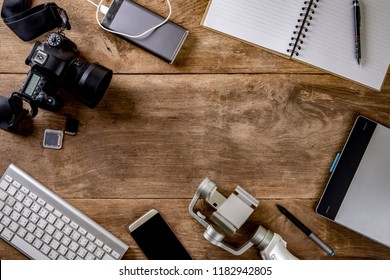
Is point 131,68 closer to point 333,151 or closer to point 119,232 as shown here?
point 119,232

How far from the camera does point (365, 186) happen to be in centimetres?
103

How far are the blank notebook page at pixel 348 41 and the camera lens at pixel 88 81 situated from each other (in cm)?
43

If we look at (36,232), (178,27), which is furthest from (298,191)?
(36,232)

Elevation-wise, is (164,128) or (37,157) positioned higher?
(164,128)

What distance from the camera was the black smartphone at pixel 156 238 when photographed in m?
1.03

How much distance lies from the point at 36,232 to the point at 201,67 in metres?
0.52

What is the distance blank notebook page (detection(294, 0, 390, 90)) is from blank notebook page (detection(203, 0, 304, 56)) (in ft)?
0.16

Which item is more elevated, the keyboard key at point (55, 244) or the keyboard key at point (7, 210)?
the keyboard key at point (7, 210)

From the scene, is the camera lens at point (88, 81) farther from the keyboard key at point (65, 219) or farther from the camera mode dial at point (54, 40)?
the keyboard key at point (65, 219)

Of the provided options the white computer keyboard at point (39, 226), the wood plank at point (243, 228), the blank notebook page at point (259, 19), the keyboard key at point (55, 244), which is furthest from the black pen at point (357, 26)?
the keyboard key at point (55, 244)

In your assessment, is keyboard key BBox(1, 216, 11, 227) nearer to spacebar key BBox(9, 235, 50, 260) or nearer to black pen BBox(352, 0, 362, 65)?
spacebar key BBox(9, 235, 50, 260)

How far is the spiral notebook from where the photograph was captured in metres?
1.04

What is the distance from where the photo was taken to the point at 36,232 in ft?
3.35

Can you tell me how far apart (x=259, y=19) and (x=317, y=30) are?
0.13 m
